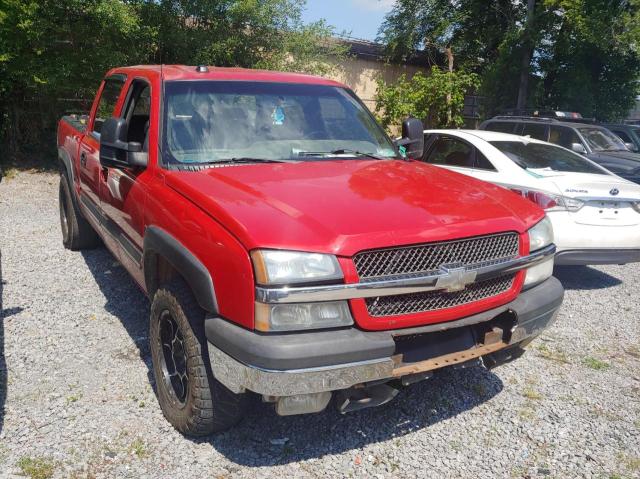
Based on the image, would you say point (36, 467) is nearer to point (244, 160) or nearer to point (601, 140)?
point (244, 160)

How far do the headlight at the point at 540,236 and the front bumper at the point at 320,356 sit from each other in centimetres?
62

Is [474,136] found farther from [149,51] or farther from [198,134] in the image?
[149,51]

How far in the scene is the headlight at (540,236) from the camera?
304cm

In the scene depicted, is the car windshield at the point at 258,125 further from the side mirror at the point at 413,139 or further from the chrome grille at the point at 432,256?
the chrome grille at the point at 432,256

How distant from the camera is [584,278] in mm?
6273

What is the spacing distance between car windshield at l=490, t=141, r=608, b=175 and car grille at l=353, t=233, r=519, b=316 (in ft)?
11.4

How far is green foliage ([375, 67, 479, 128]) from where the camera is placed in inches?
665

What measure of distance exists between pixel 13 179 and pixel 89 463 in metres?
9.34

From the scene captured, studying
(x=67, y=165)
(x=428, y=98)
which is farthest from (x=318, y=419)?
(x=428, y=98)

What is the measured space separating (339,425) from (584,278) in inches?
168

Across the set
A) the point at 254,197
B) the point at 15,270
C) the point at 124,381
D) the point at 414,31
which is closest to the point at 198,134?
the point at 254,197

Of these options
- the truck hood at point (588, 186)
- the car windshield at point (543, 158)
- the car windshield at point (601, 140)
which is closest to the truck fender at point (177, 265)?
the truck hood at point (588, 186)

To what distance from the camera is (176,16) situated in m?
11.1

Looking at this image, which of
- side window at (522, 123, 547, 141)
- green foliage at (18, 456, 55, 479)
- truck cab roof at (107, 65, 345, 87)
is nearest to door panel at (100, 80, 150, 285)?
truck cab roof at (107, 65, 345, 87)
